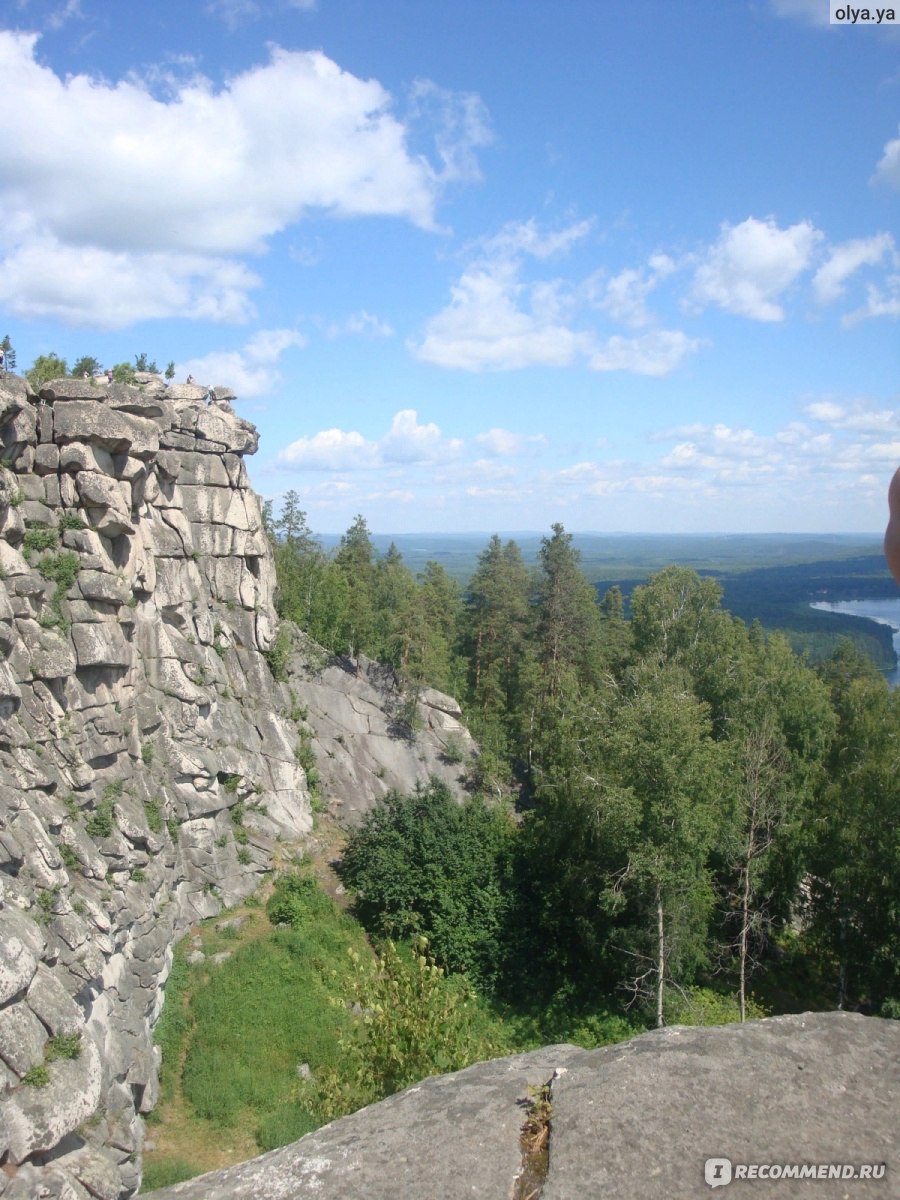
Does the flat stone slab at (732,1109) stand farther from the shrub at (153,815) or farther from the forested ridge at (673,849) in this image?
the shrub at (153,815)

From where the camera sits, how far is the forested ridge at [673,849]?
73.5ft

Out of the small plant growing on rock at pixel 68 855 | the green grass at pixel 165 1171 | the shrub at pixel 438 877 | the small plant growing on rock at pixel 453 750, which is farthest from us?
the small plant growing on rock at pixel 453 750

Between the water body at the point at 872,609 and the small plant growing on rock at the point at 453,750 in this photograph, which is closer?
the small plant growing on rock at the point at 453,750

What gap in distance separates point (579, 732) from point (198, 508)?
17265 mm

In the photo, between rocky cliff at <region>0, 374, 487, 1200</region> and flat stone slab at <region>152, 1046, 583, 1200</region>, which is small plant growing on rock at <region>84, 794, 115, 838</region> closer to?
rocky cliff at <region>0, 374, 487, 1200</region>

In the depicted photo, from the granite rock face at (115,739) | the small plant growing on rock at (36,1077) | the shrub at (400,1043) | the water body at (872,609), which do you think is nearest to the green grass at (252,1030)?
the granite rock face at (115,739)

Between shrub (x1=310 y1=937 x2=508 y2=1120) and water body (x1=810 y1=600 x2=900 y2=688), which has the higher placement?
shrub (x1=310 y1=937 x2=508 y2=1120)

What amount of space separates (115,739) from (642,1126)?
2088 centimetres

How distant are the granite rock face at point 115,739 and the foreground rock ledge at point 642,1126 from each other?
9.71m

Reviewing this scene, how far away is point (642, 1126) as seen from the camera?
3.39 meters

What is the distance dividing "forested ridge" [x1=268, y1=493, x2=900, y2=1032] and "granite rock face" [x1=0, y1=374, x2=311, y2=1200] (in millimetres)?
6328

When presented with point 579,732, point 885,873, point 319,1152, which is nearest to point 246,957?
point 579,732

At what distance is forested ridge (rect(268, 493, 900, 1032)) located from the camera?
22.4 m

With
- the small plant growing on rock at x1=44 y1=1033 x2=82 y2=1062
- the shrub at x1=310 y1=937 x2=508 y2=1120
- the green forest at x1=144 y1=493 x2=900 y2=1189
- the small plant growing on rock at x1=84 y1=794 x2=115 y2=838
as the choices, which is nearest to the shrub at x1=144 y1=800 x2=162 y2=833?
the small plant growing on rock at x1=84 y1=794 x2=115 y2=838
